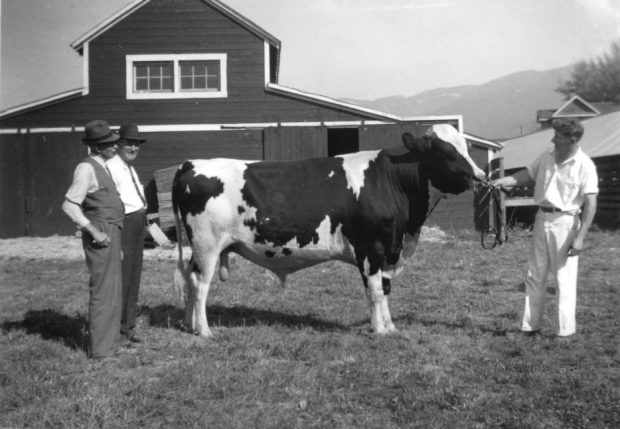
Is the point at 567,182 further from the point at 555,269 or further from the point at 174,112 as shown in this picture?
the point at 174,112

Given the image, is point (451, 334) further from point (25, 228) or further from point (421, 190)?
point (25, 228)

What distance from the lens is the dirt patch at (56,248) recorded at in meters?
12.2

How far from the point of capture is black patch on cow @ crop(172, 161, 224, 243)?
5.93m

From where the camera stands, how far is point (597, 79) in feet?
201

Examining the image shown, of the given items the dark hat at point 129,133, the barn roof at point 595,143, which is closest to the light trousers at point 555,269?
the dark hat at point 129,133

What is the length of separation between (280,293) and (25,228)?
10.7 m

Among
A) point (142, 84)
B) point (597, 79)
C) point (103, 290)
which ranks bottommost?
point (103, 290)

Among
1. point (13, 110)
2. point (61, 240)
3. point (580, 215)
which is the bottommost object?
point (61, 240)

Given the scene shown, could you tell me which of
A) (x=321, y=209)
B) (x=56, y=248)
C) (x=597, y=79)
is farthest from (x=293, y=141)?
(x=597, y=79)

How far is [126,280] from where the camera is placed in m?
5.49

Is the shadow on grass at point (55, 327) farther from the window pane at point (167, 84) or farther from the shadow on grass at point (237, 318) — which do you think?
the window pane at point (167, 84)

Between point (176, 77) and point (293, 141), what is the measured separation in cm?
391

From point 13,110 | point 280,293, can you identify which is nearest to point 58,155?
point 13,110

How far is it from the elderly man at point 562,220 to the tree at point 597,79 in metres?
60.3
